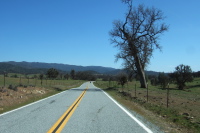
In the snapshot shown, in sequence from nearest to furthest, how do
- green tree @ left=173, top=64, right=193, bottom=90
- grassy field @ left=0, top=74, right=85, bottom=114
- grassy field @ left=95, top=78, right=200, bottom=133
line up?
grassy field @ left=95, top=78, right=200, bottom=133 → grassy field @ left=0, top=74, right=85, bottom=114 → green tree @ left=173, top=64, right=193, bottom=90

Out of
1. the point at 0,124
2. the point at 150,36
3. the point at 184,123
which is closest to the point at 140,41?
the point at 150,36

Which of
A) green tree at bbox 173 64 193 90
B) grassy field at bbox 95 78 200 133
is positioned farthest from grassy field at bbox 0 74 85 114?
green tree at bbox 173 64 193 90

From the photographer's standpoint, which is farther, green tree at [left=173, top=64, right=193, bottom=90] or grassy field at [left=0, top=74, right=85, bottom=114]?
green tree at [left=173, top=64, right=193, bottom=90]

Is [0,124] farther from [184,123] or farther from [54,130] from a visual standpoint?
[184,123]

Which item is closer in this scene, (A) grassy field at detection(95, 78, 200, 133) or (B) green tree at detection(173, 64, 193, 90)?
(A) grassy field at detection(95, 78, 200, 133)

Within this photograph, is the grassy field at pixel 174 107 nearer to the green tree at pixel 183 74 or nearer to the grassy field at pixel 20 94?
the grassy field at pixel 20 94

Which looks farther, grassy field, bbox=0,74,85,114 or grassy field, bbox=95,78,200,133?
grassy field, bbox=0,74,85,114

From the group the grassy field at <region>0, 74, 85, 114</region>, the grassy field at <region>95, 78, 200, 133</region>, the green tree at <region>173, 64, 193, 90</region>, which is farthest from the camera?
the green tree at <region>173, 64, 193, 90</region>

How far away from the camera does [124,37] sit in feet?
137

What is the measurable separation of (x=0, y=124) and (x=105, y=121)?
12.6 ft

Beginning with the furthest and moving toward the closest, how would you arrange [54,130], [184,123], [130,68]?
[130,68] → [184,123] → [54,130]

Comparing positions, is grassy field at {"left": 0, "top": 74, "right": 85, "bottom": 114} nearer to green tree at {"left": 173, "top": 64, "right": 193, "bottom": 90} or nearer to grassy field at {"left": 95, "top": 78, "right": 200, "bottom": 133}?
grassy field at {"left": 95, "top": 78, "right": 200, "bottom": 133}

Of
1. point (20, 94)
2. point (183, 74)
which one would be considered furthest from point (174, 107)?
point (183, 74)

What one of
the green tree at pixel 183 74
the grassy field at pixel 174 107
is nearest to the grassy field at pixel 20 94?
the grassy field at pixel 174 107
